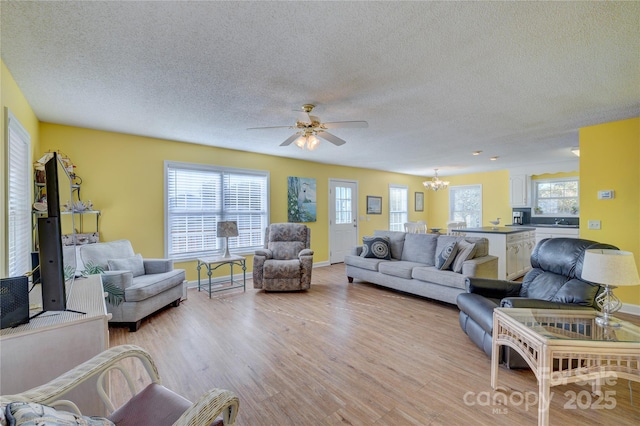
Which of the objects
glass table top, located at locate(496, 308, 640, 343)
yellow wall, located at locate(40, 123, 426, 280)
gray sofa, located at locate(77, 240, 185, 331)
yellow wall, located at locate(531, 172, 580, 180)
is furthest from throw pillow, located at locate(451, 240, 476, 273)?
yellow wall, located at locate(531, 172, 580, 180)

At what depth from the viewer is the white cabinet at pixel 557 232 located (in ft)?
18.7

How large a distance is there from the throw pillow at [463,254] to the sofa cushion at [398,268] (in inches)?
23.5

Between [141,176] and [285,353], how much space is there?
3456 mm

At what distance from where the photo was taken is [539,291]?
97.2 inches

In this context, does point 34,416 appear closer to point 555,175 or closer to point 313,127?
point 313,127

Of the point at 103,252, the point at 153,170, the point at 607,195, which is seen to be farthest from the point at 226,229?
the point at 607,195

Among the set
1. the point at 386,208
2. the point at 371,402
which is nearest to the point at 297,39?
the point at 371,402

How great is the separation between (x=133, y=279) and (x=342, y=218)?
4.65 m

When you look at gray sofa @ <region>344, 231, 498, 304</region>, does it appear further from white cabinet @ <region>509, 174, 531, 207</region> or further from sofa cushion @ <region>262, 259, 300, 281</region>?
white cabinet @ <region>509, 174, 531, 207</region>

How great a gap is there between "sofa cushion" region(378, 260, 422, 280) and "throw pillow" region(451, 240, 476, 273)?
1.96ft

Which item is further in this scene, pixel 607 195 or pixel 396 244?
pixel 396 244

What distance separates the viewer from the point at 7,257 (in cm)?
212

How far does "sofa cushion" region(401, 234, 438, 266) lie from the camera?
436 centimetres

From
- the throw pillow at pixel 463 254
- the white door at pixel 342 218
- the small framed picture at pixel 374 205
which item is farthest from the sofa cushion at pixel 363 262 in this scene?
the small framed picture at pixel 374 205
